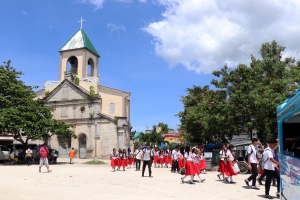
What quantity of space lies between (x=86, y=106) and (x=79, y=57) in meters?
7.12

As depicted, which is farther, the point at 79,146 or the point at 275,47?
the point at 79,146

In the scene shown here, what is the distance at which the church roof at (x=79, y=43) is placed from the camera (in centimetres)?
4172

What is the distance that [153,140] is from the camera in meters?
58.5

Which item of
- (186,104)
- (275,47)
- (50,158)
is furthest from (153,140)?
(275,47)

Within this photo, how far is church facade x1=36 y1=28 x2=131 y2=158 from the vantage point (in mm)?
37594

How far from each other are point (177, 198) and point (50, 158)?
69.2 feet

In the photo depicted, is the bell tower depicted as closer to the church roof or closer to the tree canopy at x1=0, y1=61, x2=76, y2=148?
the church roof

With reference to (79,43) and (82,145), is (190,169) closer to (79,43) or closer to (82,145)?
(82,145)

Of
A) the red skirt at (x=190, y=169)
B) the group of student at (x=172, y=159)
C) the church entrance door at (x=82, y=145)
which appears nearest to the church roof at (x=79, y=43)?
the church entrance door at (x=82, y=145)

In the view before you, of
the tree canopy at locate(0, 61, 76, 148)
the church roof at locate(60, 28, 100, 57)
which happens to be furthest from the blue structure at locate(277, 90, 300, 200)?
the church roof at locate(60, 28, 100, 57)

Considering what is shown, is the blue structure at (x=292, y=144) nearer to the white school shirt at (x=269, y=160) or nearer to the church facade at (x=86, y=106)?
the white school shirt at (x=269, y=160)

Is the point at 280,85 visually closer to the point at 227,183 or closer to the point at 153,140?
the point at 227,183

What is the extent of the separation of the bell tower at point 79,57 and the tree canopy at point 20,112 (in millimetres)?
14514

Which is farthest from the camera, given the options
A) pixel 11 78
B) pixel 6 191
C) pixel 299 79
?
pixel 11 78
